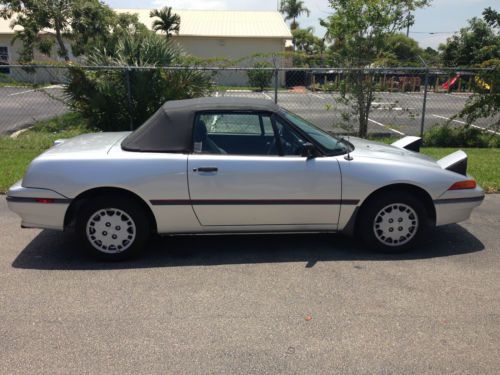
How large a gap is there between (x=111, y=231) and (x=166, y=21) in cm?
3090

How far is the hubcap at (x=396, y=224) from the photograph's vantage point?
4840mm

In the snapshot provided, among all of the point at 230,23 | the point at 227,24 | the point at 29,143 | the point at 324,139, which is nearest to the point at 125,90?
the point at 29,143

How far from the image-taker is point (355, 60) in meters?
11.1

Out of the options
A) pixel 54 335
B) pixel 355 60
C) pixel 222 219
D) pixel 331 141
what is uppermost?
pixel 355 60

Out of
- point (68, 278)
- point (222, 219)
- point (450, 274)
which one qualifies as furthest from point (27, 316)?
point (450, 274)

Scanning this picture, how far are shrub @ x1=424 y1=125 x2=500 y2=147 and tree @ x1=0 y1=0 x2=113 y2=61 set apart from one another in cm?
1682

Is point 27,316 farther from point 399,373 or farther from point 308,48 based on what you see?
point 308,48

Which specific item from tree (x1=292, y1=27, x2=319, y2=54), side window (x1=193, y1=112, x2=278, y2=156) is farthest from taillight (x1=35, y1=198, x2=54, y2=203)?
tree (x1=292, y1=27, x2=319, y2=54)

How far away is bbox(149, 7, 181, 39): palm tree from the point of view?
32938 mm

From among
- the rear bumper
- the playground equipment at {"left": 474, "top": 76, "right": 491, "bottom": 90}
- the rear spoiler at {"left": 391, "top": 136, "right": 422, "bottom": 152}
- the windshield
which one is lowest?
the rear bumper

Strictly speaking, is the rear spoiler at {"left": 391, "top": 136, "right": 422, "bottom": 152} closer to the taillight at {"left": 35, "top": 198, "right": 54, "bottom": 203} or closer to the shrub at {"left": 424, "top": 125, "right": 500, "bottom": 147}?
the taillight at {"left": 35, "top": 198, "right": 54, "bottom": 203}

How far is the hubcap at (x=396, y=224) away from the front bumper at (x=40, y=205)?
294 cm

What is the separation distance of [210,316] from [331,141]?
2.27 m

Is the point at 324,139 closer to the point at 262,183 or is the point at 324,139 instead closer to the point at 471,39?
the point at 262,183
